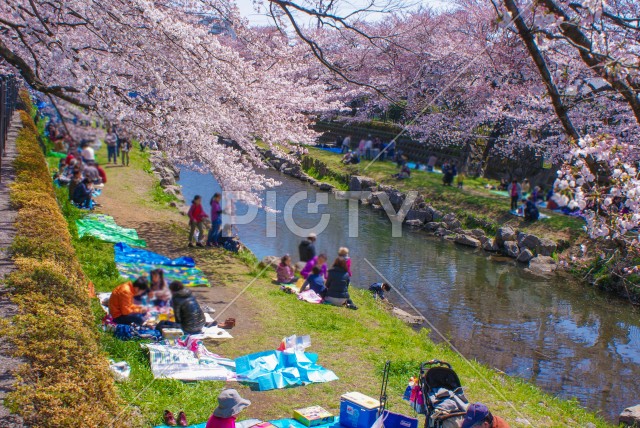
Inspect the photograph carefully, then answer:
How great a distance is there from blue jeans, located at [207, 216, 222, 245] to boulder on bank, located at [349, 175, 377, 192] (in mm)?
11722

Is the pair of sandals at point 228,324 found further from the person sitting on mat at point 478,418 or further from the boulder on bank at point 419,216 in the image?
the boulder on bank at point 419,216

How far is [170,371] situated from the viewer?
668cm

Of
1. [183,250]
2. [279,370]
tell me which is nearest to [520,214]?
[183,250]

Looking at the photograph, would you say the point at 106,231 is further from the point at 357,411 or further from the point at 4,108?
the point at 357,411

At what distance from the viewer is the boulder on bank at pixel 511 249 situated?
58.6ft

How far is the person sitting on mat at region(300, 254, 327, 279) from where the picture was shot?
37.5ft

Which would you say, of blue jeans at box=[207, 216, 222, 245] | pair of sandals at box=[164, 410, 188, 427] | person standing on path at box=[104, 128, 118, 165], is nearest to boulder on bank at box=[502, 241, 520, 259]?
blue jeans at box=[207, 216, 222, 245]

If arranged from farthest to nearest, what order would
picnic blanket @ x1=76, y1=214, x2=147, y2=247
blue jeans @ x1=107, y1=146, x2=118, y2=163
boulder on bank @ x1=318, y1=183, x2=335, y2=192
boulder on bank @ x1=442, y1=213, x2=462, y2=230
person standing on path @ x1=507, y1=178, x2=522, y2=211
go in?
boulder on bank @ x1=318, y1=183, x2=335, y2=192 < blue jeans @ x1=107, y1=146, x2=118, y2=163 < boulder on bank @ x1=442, y1=213, x2=462, y2=230 < person standing on path @ x1=507, y1=178, x2=522, y2=211 < picnic blanket @ x1=76, y1=214, x2=147, y2=247

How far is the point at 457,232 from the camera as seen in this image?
19.8 meters

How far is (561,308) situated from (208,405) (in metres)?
10.1

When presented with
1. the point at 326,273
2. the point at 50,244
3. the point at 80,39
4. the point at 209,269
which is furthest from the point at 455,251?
the point at 50,244

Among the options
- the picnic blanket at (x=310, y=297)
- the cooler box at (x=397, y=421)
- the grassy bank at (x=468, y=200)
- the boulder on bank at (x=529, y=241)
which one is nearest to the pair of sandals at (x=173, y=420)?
the cooler box at (x=397, y=421)

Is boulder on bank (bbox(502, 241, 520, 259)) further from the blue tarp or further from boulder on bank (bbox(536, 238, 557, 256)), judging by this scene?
the blue tarp

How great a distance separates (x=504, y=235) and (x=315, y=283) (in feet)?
29.6
